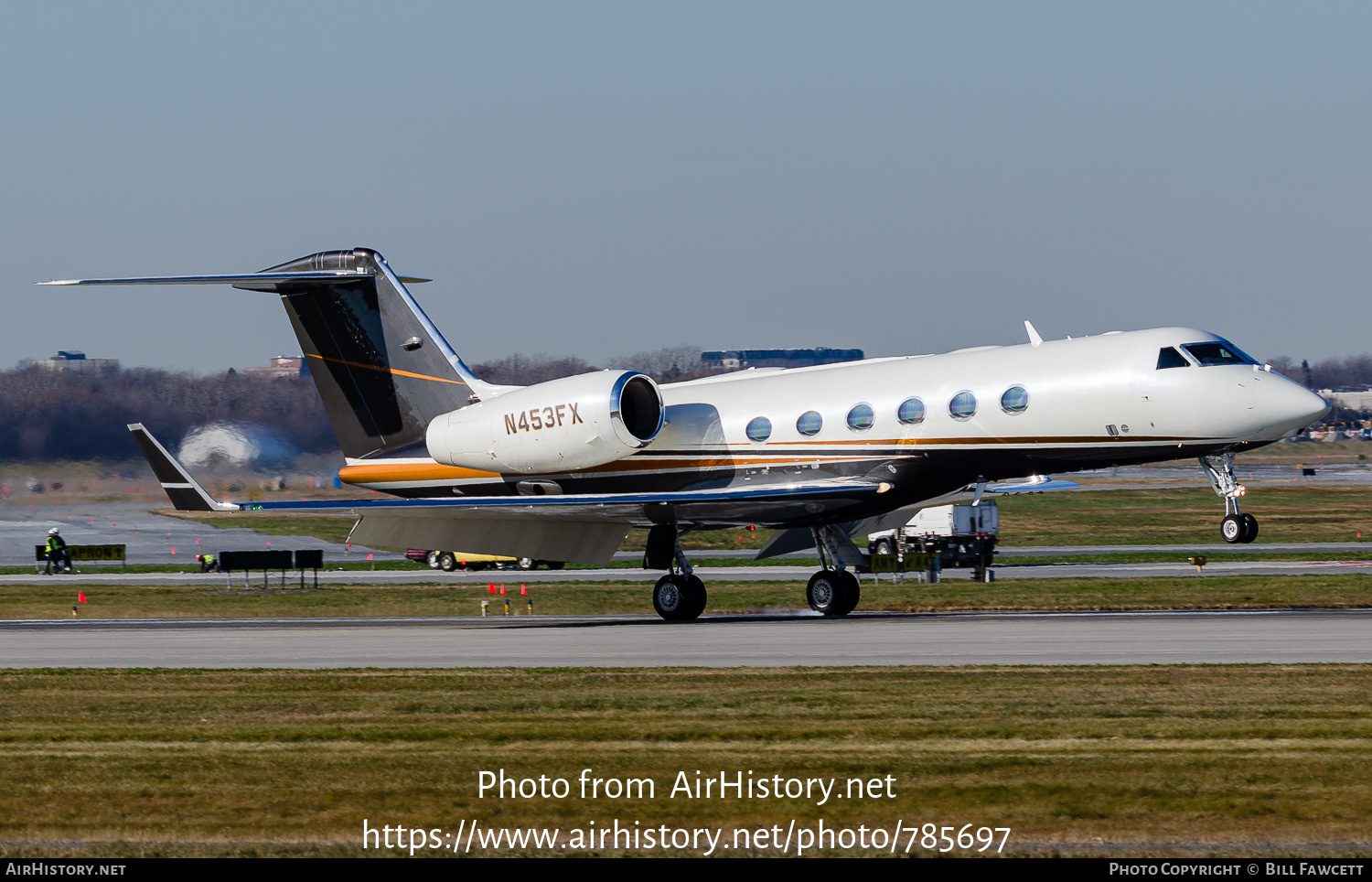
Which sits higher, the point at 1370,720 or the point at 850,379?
the point at 850,379

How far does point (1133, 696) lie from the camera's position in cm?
1535

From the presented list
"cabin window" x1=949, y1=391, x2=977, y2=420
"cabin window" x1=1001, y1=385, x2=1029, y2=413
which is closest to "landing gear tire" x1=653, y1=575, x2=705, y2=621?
"cabin window" x1=949, y1=391, x2=977, y2=420

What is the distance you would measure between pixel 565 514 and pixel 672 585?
2.43 m

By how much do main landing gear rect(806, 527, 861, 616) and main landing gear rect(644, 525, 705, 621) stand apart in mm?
2170

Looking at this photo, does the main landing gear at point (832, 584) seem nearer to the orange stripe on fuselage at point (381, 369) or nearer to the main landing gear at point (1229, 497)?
the main landing gear at point (1229, 497)

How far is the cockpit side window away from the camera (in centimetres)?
2509

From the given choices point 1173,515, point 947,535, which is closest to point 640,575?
point 947,535

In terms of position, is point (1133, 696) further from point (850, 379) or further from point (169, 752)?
point (850, 379)

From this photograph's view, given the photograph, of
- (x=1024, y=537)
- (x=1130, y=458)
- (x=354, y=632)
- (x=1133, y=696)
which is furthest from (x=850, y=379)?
(x=1024, y=537)

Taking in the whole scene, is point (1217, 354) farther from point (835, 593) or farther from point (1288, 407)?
point (835, 593)

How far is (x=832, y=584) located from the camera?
29.1m

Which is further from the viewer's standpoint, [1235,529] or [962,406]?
[962,406]

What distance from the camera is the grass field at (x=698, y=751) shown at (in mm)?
9930
